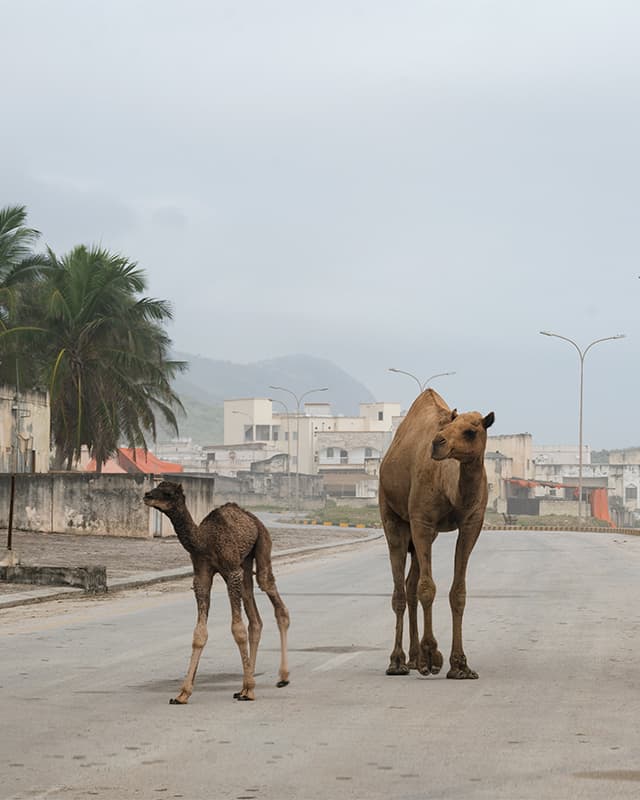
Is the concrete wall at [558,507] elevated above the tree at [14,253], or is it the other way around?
the tree at [14,253]

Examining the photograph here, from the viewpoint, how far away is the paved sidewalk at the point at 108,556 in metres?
21.6

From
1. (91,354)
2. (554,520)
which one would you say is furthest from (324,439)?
(91,354)

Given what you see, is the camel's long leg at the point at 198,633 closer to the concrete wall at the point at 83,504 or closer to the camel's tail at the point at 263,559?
the camel's tail at the point at 263,559

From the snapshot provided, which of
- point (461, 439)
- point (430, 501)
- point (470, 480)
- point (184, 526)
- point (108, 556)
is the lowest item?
point (108, 556)

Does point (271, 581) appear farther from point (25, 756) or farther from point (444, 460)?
point (25, 756)

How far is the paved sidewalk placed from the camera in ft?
71.0

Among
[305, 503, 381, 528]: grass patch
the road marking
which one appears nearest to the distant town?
[305, 503, 381, 528]: grass patch

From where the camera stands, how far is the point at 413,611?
12.0 metres

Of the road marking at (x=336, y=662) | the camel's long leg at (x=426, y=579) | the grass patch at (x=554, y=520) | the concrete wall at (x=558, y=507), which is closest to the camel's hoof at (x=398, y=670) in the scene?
the camel's long leg at (x=426, y=579)

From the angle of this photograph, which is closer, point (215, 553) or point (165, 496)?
point (165, 496)

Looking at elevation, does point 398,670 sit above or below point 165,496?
below

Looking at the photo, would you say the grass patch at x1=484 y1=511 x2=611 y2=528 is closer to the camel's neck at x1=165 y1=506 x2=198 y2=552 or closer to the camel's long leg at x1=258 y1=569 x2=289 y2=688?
the camel's long leg at x1=258 y1=569 x2=289 y2=688

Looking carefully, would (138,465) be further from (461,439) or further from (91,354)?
(461,439)

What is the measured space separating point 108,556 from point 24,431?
49.8 ft
